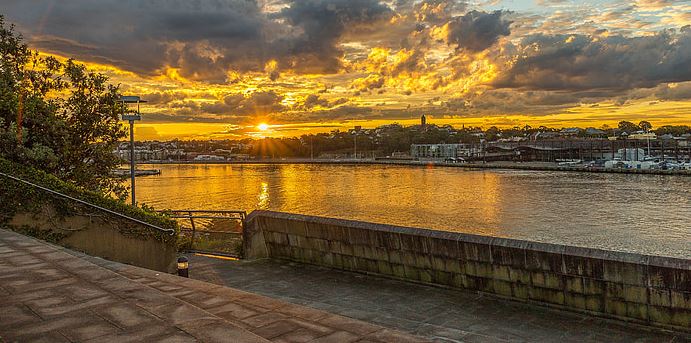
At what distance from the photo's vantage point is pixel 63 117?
1596cm

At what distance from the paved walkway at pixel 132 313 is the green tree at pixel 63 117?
796cm

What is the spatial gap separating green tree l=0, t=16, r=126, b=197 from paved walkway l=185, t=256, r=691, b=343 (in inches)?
277

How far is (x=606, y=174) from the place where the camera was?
365 ft

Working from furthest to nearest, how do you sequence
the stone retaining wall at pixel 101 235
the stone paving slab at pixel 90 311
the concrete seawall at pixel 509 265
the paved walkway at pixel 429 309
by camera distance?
the stone retaining wall at pixel 101 235
the concrete seawall at pixel 509 265
the paved walkway at pixel 429 309
the stone paving slab at pixel 90 311

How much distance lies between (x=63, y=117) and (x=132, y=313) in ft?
44.3

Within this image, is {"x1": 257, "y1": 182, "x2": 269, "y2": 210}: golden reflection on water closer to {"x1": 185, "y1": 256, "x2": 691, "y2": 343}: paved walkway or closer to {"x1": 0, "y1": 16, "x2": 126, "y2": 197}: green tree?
{"x1": 0, "y1": 16, "x2": 126, "y2": 197}: green tree

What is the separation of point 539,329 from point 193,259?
771 cm

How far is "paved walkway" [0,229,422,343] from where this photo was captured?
4.15 metres

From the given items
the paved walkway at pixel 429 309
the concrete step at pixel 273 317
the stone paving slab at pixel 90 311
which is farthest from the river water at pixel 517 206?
the stone paving slab at pixel 90 311

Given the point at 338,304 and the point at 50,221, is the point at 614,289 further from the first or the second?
the point at 50,221

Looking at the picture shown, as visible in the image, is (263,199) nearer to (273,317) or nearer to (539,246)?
(539,246)

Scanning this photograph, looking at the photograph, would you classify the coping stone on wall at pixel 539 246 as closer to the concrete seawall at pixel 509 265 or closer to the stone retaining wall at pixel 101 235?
the concrete seawall at pixel 509 265

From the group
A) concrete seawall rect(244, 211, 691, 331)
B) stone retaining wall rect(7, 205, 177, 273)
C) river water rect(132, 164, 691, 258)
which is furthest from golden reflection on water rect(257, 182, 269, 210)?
concrete seawall rect(244, 211, 691, 331)

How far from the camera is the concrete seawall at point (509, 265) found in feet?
21.2
